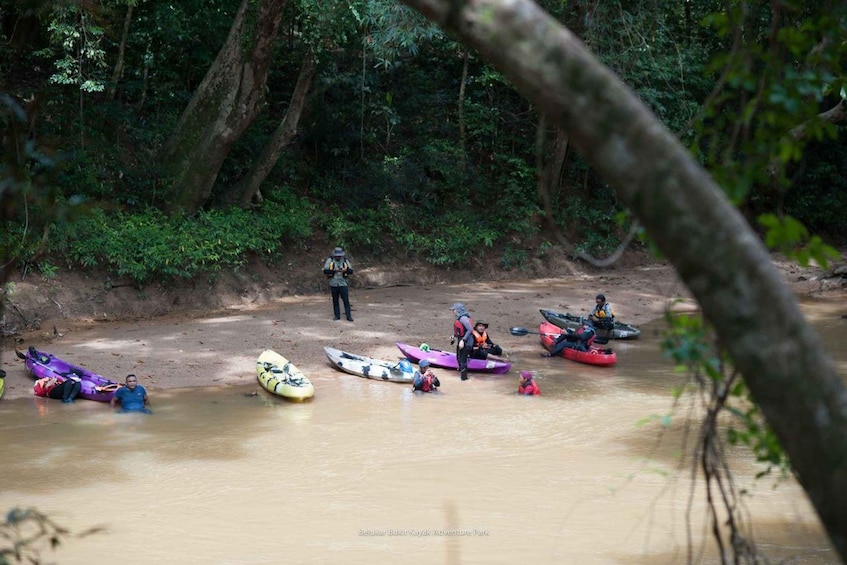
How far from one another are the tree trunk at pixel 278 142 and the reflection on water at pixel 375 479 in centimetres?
764

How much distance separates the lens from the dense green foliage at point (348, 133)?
665 inches

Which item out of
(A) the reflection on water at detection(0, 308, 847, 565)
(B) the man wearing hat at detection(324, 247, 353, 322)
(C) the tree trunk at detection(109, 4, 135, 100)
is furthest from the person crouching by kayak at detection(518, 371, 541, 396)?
(C) the tree trunk at detection(109, 4, 135, 100)

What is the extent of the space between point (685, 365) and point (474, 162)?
21.9 metres

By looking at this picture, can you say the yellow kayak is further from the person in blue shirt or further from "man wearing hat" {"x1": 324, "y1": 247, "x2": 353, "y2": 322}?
"man wearing hat" {"x1": 324, "y1": 247, "x2": 353, "y2": 322}

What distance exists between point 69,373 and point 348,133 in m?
11.2

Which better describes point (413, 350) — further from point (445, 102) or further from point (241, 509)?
point (445, 102)

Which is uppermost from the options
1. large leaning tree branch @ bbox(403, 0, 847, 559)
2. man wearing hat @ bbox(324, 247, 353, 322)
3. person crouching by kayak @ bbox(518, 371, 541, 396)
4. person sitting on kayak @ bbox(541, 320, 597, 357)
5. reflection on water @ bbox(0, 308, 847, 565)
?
large leaning tree branch @ bbox(403, 0, 847, 559)

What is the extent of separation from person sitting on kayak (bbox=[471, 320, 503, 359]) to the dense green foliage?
4.63 m

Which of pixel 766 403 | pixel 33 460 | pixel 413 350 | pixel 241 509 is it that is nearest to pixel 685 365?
pixel 766 403

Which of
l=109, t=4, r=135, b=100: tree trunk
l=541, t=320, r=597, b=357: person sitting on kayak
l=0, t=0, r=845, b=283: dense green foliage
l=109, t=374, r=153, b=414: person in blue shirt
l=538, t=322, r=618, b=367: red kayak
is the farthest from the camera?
l=109, t=4, r=135, b=100: tree trunk

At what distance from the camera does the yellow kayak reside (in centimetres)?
1295

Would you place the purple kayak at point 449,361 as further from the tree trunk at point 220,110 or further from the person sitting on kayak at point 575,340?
the tree trunk at point 220,110

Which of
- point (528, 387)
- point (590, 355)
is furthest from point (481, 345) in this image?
point (590, 355)

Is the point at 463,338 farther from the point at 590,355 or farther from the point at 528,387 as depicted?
the point at 590,355
